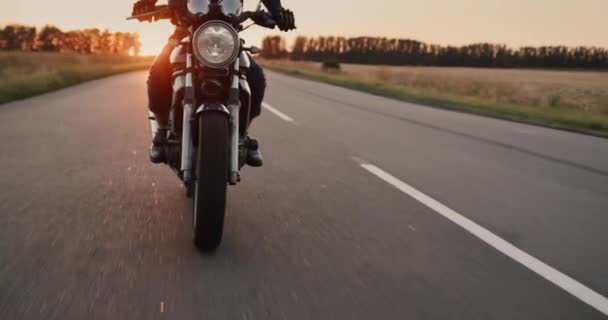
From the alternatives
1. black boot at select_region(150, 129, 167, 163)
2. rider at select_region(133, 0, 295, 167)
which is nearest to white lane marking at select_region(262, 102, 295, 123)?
rider at select_region(133, 0, 295, 167)

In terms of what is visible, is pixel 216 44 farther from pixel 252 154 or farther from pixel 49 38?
pixel 49 38

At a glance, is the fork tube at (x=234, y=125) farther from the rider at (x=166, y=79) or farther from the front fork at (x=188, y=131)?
the rider at (x=166, y=79)

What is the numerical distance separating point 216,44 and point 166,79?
905 millimetres

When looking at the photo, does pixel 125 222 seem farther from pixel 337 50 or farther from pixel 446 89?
pixel 337 50

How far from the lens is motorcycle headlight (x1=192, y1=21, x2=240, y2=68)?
3.20 meters

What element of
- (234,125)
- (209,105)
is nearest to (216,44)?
(209,105)

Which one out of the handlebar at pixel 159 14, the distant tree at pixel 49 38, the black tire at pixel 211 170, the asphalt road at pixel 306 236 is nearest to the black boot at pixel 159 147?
the asphalt road at pixel 306 236

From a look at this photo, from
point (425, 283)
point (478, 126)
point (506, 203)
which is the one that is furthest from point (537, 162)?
point (425, 283)

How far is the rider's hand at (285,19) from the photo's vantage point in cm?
401

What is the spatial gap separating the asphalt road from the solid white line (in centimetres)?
2

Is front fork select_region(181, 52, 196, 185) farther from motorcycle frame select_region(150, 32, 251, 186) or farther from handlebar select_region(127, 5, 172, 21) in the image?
handlebar select_region(127, 5, 172, 21)

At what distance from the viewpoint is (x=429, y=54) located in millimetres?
123438

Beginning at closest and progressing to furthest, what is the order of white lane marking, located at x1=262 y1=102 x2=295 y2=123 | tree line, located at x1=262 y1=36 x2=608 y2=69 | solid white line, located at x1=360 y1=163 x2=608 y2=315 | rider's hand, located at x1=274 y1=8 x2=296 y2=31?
solid white line, located at x1=360 y1=163 x2=608 y2=315 → rider's hand, located at x1=274 y1=8 x2=296 y2=31 → white lane marking, located at x1=262 y1=102 x2=295 y2=123 → tree line, located at x1=262 y1=36 x2=608 y2=69

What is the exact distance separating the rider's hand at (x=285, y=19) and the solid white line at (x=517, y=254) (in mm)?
1840
